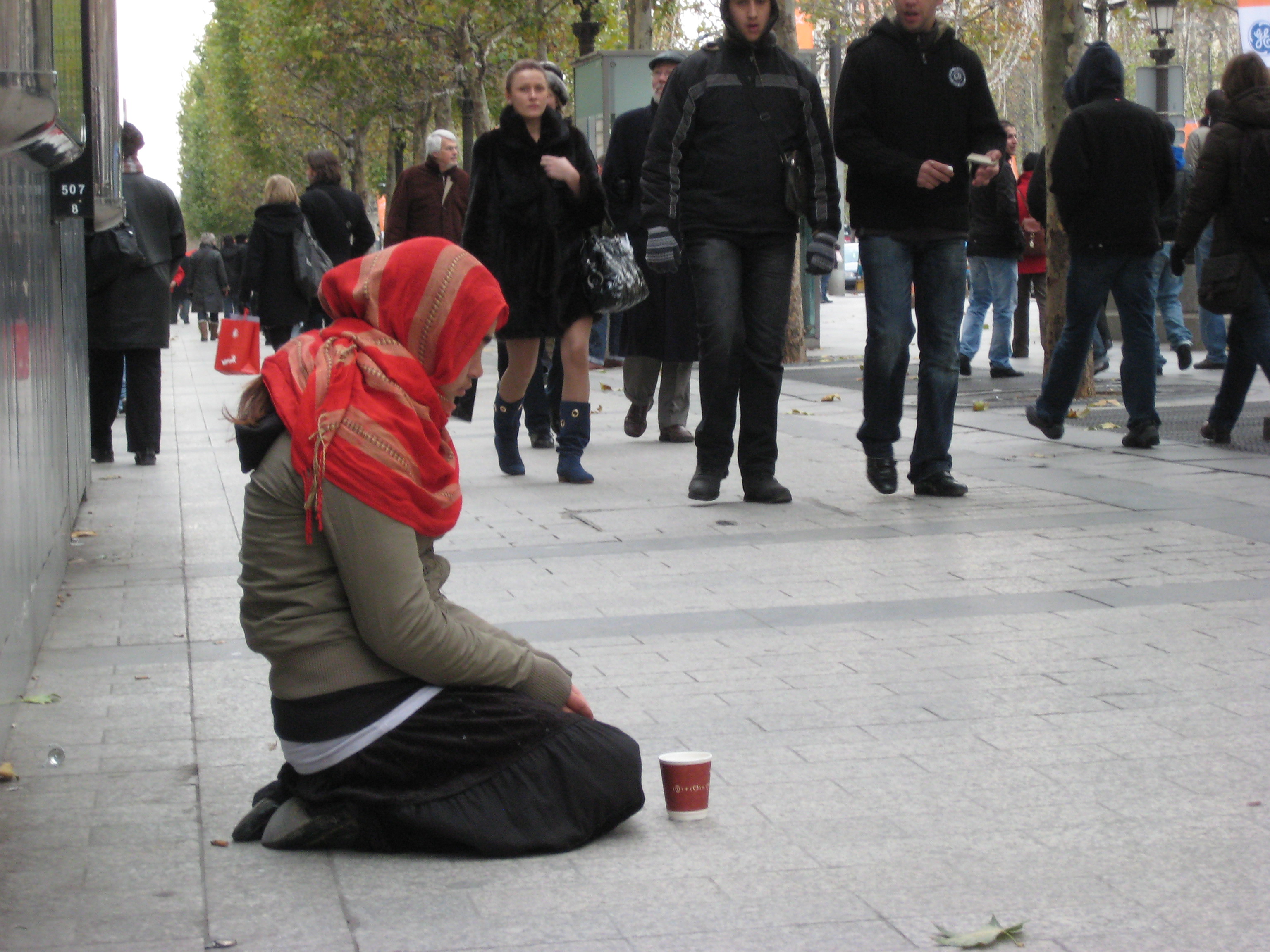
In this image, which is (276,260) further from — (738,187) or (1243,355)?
(1243,355)

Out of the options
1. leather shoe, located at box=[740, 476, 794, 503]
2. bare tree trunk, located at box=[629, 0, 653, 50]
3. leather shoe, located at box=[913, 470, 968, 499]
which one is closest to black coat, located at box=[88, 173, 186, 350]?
leather shoe, located at box=[740, 476, 794, 503]

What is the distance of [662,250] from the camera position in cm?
752

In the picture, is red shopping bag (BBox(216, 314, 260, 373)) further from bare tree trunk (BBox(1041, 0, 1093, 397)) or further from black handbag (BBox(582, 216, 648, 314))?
black handbag (BBox(582, 216, 648, 314))

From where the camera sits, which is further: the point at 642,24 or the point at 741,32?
the point at 642,24

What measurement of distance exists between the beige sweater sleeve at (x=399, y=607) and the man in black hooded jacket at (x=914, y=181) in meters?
4.58

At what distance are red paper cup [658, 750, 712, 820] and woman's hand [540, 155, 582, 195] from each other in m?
5.38

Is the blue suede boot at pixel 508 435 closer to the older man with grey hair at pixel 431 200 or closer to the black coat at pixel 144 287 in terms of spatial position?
the black coat at pixel 144 287

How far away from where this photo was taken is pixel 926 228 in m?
7.76

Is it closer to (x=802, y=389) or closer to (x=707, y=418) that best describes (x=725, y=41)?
(x=707, y=418)

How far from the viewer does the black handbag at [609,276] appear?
8719 millimetres

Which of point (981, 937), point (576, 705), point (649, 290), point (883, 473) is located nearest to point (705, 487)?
point (883, 473)

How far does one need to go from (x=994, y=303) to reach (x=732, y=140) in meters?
7.29

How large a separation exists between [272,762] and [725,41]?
14.8 ft

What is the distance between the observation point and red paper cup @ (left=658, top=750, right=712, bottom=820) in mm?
3539
